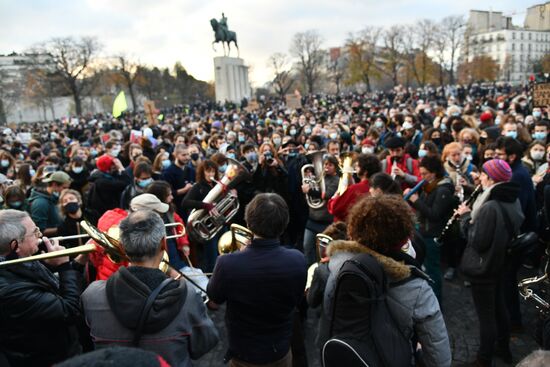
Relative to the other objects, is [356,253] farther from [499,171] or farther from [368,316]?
[499,171]

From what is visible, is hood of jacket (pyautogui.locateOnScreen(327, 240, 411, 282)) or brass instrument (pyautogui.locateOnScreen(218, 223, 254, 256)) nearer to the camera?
hood of jacket (pyautogui.locateOnScreen(327, 240, 411, 282))

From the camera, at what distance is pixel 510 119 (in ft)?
27.5

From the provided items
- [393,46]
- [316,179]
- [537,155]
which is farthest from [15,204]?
[393,46]

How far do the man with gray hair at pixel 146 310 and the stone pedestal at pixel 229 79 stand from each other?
1465 inches

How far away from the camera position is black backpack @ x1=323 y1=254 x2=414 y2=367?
6.73ft

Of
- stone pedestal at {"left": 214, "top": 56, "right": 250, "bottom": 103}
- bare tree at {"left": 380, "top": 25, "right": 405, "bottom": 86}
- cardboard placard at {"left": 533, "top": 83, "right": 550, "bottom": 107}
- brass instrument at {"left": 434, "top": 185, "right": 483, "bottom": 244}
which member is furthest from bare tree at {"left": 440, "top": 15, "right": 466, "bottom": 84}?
brass instrument at {"left": 434, "top": 185, "right": 483, "bottom": 244}

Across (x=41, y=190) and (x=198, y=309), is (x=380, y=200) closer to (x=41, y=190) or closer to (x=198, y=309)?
(x=198, y=309)

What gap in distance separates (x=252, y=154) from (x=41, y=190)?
333 cm

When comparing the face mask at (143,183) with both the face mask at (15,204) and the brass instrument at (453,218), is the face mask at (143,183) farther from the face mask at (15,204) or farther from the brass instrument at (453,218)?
the brass instrument at (453,218)

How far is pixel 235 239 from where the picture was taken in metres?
3.70

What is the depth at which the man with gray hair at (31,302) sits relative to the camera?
225 cm

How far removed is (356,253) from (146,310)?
1.17 meters

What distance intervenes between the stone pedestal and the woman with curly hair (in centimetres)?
3724

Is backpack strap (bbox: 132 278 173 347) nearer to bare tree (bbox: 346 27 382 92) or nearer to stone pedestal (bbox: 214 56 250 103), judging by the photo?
stone pedestal (bbox: 214 56 250 103)
